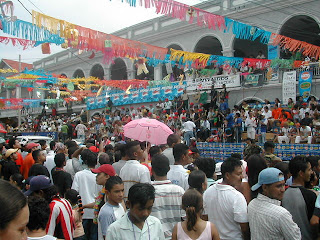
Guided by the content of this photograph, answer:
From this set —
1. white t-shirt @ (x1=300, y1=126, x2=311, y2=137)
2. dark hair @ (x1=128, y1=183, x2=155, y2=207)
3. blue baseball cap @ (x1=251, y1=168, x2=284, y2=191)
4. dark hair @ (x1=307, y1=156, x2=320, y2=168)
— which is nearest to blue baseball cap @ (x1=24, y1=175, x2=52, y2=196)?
dark hair @ (x1=128, y1=183, x2=155, y2=207)

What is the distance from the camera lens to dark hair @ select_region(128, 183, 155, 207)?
2.95m

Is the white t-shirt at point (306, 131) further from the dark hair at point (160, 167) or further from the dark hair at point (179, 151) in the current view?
the dark hair at point (160, 167)

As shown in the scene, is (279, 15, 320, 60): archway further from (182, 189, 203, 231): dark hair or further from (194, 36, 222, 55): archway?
(182, 189, 203, 231): dark hair

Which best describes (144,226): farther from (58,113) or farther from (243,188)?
(58,113)

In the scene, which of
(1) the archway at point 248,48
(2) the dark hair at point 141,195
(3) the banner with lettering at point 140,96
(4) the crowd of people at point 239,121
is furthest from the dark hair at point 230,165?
(1) the archway at point 248,48

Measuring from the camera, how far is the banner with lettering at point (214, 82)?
20781 millimetres

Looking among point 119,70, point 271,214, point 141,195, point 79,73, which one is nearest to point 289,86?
point 271,214

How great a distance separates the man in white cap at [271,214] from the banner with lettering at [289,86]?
16.1m

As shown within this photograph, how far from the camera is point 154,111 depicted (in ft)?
80.7

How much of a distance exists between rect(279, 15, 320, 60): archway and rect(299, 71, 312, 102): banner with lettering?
2.43 m

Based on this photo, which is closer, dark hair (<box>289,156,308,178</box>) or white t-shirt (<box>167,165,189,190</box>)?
dark hair (<box>289,156,308,178</box>)

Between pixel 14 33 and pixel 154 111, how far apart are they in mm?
14969

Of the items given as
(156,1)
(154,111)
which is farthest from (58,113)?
(156,1)

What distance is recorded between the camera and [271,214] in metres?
3.13
